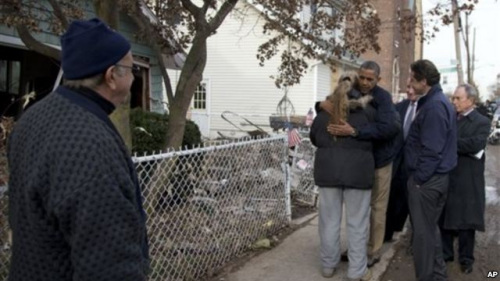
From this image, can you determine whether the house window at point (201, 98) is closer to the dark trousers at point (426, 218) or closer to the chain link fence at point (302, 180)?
the chain link fence at point (302, 180)

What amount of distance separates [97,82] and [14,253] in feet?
2.19

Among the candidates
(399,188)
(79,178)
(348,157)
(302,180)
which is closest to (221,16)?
(348,157)

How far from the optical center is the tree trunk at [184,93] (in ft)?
19.2

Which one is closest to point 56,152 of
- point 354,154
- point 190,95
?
point 354,154

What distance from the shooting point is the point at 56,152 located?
64.6 inches

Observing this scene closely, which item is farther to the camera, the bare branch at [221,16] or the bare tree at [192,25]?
the bare branch at [221,16]

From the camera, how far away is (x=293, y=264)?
509 cm

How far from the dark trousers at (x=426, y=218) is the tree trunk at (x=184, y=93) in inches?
105

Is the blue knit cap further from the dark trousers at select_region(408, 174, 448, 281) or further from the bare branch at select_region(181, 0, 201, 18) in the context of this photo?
the bare branch at select_region(181, 0, 201, 18)

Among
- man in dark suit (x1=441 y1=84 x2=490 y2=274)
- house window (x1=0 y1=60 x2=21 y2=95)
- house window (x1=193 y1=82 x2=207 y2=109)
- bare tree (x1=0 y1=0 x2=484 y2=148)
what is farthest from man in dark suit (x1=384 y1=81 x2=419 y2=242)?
house window (x1=193 y1=82 x2=207 y2=109)

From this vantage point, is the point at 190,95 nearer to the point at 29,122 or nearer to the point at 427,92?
the point at 427,92

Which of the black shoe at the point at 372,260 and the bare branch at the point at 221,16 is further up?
the bare branch at the point at 221,16

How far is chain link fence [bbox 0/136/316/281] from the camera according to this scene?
14.2ft

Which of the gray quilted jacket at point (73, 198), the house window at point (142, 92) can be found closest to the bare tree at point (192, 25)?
the house window at point (142, 92)
